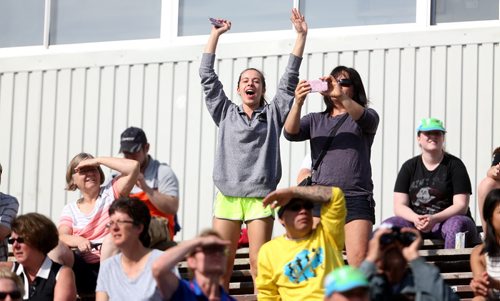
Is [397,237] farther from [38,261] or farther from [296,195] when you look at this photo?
[38,261]

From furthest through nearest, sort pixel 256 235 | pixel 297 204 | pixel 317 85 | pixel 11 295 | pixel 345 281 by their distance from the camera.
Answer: pixel 256 235 < pixel 317 85 < pixel 297 204 < pixel 11 295 < pixel 345 281

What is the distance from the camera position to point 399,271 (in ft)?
21.9

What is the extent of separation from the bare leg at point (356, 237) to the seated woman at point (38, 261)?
6.07ft

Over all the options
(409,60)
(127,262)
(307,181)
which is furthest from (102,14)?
(127,262)

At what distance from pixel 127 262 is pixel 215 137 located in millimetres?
4496

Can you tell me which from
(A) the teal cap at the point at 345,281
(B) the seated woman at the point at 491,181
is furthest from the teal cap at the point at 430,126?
(A) the teal cap at the point at 345,281

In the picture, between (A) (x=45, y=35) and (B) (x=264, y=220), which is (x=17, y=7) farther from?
(B) (x=264, y=220)

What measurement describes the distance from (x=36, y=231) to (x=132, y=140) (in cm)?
151

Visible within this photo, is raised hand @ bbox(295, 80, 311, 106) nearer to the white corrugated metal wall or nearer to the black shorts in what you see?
the black shorts

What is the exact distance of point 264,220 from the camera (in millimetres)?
9312

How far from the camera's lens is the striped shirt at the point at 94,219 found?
383 inches

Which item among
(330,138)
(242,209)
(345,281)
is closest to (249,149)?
(242,209)

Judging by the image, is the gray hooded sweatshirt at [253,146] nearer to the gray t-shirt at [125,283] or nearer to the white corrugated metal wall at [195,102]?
the gray t-shirt at [125,283]

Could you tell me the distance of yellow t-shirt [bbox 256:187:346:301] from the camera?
26.3 ft
